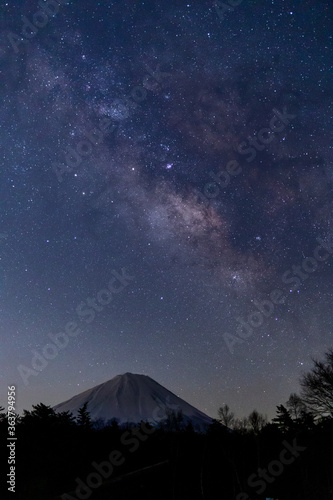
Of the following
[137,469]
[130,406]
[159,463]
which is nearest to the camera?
[159,463]

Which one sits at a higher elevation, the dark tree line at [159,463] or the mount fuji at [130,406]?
the mount fuji at [130,406]

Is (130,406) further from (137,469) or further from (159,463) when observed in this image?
(159,463)

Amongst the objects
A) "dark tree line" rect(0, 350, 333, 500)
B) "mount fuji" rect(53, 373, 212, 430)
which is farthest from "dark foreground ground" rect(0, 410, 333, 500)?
"mount fuji" rect(53, 373, 212, 430)

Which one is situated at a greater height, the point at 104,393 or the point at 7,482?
the point at 104,393

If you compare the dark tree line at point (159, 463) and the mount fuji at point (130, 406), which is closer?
the dark tree line at point (159, 463)

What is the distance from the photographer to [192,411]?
178m

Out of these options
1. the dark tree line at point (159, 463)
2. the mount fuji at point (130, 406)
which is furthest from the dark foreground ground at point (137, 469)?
the mount fuji at point (130, 406)

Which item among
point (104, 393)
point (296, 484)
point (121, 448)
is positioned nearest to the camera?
point (296, 484)

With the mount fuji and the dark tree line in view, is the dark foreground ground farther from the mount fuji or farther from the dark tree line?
the mount fuji

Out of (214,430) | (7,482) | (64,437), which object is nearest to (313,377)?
(214,430)

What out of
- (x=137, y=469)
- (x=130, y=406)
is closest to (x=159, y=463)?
(x=137, y=469)

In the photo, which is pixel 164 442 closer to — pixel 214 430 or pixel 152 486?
pixel 214 430

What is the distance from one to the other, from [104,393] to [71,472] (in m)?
195

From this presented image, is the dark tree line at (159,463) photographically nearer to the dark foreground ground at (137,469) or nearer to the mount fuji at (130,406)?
the dark foreground ground at (137,469)
